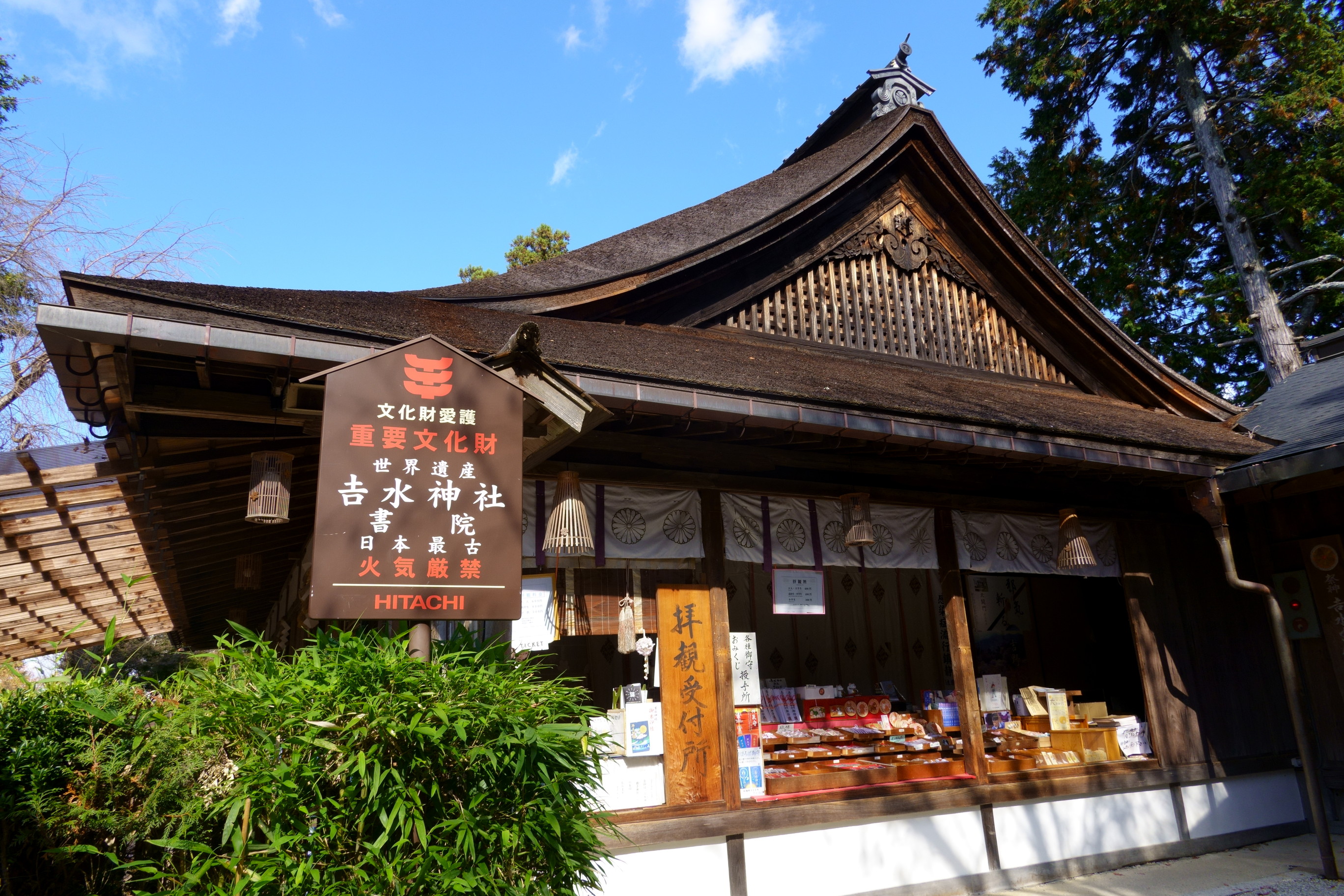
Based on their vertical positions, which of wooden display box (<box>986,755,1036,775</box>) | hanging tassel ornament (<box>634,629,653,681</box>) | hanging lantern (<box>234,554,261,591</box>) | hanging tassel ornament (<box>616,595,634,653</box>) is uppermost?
hanging lantern (<box>234,554,261,591</box>)

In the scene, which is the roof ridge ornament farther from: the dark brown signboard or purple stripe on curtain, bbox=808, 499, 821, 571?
the dark brown signboard

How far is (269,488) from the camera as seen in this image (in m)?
4.53

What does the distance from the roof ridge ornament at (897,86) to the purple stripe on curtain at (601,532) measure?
7.00 m

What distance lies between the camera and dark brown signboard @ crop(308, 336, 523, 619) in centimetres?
331

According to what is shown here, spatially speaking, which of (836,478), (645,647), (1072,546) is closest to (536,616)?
(645,647)

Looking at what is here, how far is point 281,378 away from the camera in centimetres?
→ 454

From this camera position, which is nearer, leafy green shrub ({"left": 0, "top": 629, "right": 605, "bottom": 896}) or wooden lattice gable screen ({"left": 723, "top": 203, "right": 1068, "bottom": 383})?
leafy green shrub ({"left": 0, "top": 629, "right": 605, "bottom": 896})

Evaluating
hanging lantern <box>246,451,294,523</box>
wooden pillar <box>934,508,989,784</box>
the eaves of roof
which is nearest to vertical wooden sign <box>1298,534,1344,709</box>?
the eaves of roof

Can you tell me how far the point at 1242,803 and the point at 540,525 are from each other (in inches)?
301

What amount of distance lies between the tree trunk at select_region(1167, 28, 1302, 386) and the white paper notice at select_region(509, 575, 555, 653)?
1643 centimetres

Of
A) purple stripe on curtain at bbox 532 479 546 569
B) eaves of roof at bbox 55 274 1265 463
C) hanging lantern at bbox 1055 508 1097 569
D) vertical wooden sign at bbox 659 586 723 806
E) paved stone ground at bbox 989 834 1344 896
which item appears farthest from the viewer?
hanging lantern at bbox 1055 508 1097 569

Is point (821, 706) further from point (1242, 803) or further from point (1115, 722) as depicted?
point (1242, 803)

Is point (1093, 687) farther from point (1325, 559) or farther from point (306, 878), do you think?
point (306, 878)

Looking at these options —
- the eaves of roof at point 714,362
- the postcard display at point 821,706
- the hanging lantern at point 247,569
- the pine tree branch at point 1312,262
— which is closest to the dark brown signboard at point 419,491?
the eaves of roof at point 714,362
